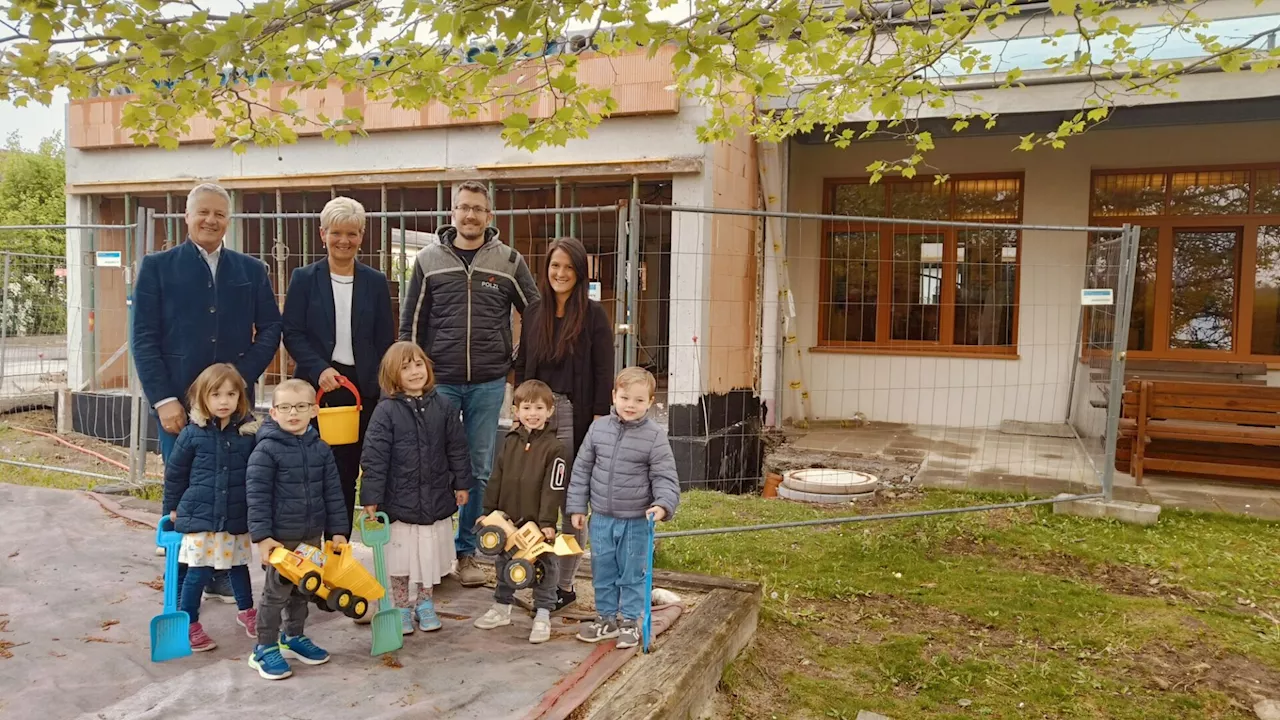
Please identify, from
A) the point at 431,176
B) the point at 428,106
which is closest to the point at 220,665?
the point at 431,176

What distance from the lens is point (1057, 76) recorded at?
24.1 ft

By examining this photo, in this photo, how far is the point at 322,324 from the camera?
3615 mm

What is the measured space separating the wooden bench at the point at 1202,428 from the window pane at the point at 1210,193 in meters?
3.16

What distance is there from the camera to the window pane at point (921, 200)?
998cm

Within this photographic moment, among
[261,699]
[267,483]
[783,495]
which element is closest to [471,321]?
[267,483]

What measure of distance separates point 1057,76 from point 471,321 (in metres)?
6.31

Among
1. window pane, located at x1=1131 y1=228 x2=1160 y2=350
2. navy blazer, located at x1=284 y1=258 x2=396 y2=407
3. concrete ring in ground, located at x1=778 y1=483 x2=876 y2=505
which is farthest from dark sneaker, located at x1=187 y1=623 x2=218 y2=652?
window pane, located at x1=1131 y1=228 x2=1160 y2=350

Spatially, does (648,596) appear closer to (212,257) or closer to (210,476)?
(210,476)

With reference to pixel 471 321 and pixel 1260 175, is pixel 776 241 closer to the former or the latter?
pixel 1260 175

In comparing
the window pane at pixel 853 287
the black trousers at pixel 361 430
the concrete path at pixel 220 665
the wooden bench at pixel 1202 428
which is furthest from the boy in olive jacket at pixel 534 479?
the window pane at pixel 853 287

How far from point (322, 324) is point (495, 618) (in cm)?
150

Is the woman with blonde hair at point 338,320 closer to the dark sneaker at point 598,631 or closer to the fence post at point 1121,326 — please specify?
the dark sneaker at point 598,631

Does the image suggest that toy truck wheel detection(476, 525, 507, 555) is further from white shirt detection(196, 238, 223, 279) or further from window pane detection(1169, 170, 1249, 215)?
window pane detection(1169, 170, 1249, 215)

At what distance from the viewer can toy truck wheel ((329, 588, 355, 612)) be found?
9.68 feet
